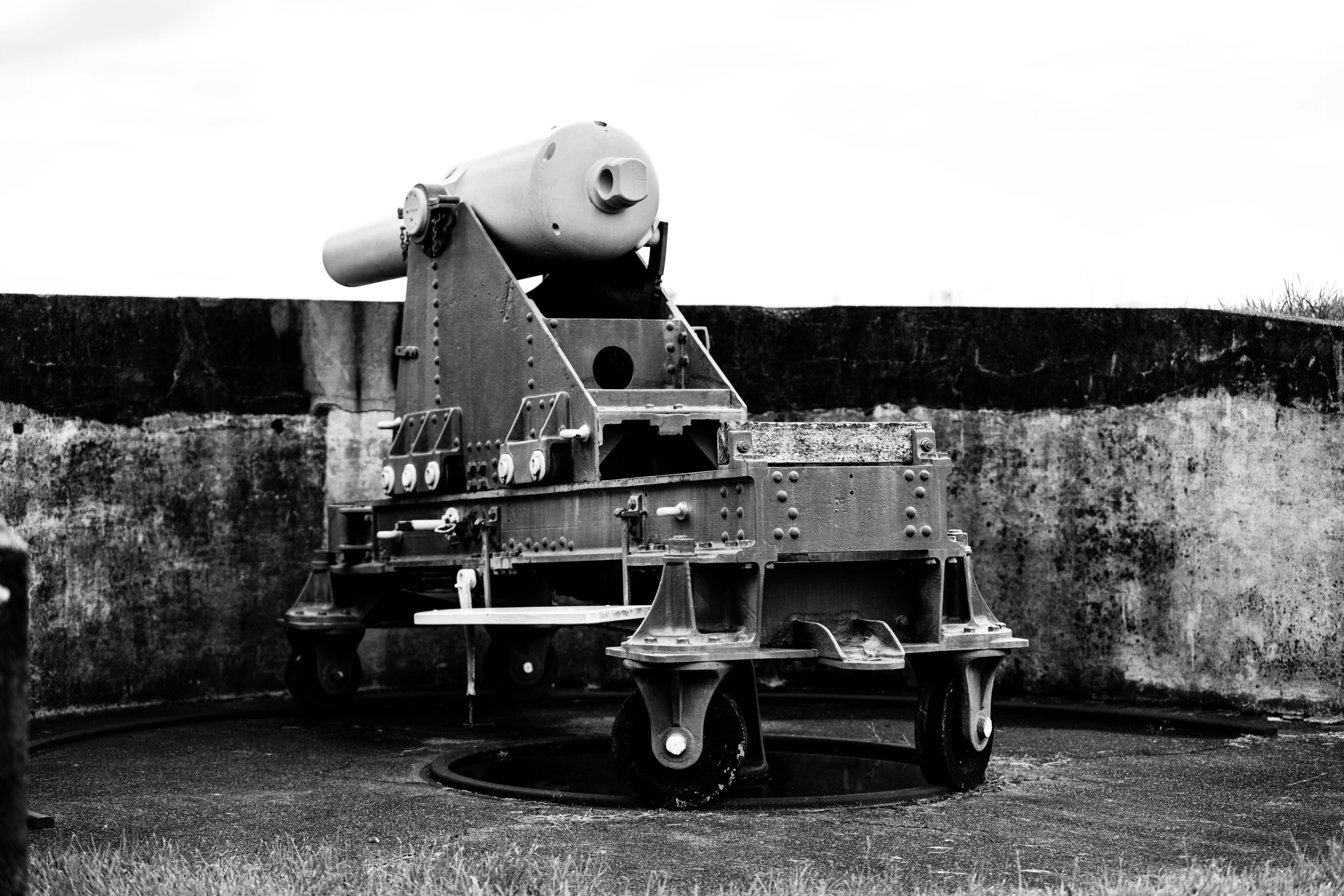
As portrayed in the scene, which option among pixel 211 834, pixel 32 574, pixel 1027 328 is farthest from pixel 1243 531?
pixel 32 574

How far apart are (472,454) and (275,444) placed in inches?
88.0

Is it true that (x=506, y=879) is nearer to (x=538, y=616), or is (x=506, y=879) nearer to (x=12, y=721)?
(x=538, y=616)

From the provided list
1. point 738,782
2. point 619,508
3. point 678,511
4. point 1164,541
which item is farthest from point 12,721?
point 1164,541

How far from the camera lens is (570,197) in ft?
24.9

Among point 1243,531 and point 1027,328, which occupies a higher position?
point 1027,328

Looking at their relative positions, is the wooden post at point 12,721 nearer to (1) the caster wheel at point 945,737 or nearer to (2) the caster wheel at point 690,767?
(2) the caster wheel at point 690,767

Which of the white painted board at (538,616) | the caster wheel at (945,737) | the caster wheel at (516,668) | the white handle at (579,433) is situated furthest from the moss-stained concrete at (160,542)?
the caster wheel at (945,737)

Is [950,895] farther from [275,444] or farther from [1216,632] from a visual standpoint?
[275,444]

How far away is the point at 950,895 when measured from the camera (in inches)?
179

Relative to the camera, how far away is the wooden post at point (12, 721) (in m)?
2.70

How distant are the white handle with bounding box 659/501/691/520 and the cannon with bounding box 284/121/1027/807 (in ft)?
0.03

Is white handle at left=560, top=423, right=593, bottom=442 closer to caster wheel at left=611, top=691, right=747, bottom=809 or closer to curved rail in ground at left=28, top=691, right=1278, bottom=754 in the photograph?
caster wheel at left=611, top=691, right=747, bottom=809

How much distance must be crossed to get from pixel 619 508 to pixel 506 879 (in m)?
2.26

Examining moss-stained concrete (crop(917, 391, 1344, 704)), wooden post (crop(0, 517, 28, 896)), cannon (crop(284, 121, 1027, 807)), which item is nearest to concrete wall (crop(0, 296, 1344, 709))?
moss-stained concrete (crop(917, 391, 1344, 704))
